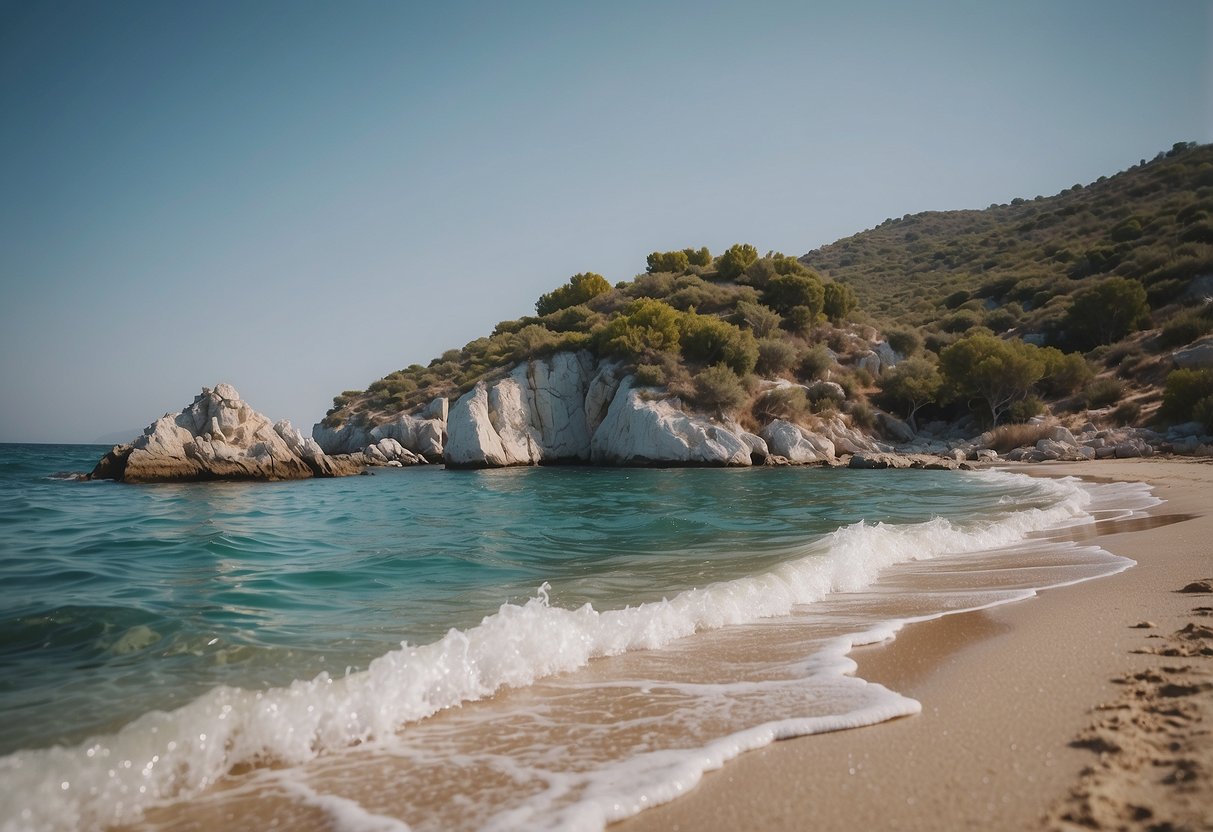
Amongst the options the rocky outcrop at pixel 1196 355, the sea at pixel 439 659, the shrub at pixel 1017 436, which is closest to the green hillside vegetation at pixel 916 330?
the rocky outcrop at pixel 1196 355

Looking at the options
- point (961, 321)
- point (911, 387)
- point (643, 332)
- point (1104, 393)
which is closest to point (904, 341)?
point (961, 321)

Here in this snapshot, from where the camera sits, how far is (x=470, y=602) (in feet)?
19.3

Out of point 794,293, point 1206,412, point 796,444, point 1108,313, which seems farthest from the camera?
point 794,293

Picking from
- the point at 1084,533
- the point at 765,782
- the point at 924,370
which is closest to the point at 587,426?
the point at 924,370

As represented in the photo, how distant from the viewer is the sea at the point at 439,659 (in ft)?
9.00

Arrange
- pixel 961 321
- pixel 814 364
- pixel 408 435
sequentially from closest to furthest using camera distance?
1. pixel 814 364
2. pixel 408 435
3. pixel 961 321

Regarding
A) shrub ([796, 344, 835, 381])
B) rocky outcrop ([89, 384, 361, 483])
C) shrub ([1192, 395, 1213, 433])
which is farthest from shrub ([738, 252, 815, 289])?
rocky outcrop ([89, 384, 361, 483])

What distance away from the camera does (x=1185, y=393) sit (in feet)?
80.7

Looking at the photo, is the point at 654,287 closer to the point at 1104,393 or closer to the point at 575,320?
the point at 575,320

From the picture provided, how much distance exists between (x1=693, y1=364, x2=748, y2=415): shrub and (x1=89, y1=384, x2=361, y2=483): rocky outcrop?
1647cm

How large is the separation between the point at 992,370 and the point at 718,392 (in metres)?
13.1

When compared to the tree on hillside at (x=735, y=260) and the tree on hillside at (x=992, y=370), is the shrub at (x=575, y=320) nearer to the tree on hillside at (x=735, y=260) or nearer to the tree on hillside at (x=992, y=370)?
the tree on hillside at (x=735, y=260)

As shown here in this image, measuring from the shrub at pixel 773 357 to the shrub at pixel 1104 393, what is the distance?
14.0 metres

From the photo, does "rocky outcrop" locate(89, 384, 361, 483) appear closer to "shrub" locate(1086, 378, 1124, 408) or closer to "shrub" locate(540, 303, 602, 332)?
"shrub" locate(540, 303, 602, 332)
